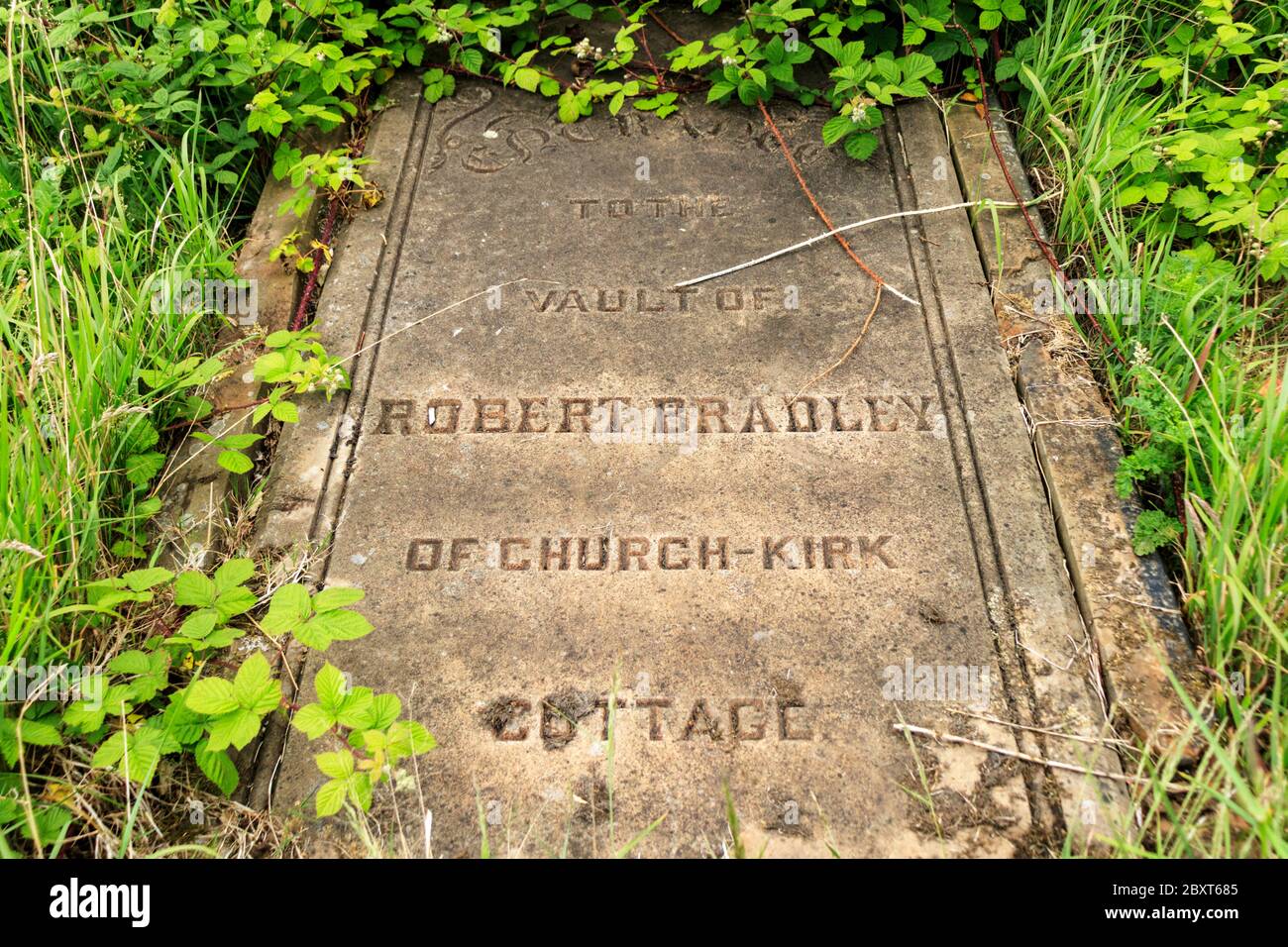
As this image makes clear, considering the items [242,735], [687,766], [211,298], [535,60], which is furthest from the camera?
[535,60]

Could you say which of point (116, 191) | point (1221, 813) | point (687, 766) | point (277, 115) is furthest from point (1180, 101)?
point (116, 191)

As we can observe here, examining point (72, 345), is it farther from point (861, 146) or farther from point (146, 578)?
point (861, 146)

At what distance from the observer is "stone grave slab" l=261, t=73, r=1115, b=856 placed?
1.76 m

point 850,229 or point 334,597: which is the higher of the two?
point 850,229

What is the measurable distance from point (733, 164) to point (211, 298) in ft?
4.97

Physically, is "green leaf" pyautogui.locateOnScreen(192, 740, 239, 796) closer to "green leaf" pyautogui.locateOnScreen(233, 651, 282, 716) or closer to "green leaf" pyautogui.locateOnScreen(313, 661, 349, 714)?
"green leaf" pyautogui.locateOnScreen(233, 651, 282, 716)

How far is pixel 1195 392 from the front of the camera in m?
2.15

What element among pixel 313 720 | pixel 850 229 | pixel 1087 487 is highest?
pixel 850 229

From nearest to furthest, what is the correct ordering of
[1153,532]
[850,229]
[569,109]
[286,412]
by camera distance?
1. [1153,532]
2. [286,412]
3. [850,229]
4. [569,109]

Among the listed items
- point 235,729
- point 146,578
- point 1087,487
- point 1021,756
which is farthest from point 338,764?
point 1087,487

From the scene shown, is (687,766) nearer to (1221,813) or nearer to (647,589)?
(647,589)

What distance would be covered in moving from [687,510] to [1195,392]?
1.15 m

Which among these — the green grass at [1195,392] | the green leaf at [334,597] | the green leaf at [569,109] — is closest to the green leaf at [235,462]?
the green leaf at [334,597]

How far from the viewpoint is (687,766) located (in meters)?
1.77
